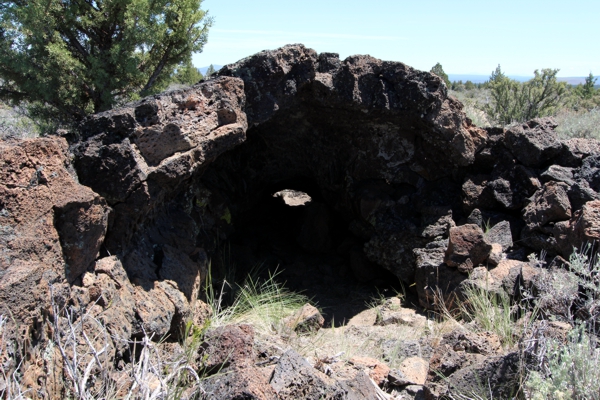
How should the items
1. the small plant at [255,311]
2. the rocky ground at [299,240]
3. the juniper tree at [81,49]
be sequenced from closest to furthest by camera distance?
the rocky ground at [299,240] → the small plant at [255,311] → the juniper tree at [81,49]

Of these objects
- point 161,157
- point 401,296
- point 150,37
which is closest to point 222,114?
point 161,157

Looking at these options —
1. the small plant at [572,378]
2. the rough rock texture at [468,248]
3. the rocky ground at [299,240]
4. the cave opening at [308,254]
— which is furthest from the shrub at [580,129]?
the small plant at [572,378]

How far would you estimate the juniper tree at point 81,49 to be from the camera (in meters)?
7.41

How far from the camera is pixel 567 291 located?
11.0ft

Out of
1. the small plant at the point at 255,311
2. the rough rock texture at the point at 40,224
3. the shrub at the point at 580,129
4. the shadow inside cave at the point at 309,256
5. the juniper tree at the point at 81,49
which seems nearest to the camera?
the rough rock texture at the point at 40,224

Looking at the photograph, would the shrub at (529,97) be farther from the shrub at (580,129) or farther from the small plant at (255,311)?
the small plant at (255,311)

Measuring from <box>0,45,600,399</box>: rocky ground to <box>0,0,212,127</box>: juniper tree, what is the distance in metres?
3.39

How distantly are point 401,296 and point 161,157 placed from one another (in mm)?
2777

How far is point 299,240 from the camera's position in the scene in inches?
244

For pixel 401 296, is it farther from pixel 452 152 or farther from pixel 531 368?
pixel 531 368

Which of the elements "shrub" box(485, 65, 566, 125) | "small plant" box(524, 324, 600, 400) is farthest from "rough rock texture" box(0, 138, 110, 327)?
"shrub" box(485, 65, 566, 125)

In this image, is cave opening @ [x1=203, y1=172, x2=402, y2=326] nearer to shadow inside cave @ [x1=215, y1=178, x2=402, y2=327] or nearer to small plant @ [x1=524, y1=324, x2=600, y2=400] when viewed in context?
shadow inside cave @ [x1=215, y1=178, x2=402, y2=327]

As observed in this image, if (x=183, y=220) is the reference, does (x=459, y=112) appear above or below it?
above

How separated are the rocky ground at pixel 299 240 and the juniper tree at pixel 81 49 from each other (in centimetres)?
339
